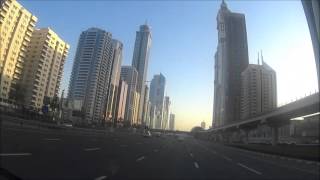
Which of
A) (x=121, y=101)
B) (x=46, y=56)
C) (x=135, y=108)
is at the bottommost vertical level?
(x=46, y=56)

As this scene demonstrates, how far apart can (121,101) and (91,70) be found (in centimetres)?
7338

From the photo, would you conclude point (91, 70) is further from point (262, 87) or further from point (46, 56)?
point (262, 87)

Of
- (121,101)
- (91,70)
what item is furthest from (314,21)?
(121,101)

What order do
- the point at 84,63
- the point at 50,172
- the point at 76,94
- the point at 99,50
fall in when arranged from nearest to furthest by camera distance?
the point at 50,172 < the point at 99,50 < the point at 84,63 < the point at 76,94

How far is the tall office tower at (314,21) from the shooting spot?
4.05 m

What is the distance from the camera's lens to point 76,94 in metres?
95.1

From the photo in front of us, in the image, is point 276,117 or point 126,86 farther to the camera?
point 126,86

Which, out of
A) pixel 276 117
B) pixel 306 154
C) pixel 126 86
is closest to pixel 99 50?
pixel 306 154

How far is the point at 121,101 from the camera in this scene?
137125mm

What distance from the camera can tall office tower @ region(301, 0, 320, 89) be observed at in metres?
4.05

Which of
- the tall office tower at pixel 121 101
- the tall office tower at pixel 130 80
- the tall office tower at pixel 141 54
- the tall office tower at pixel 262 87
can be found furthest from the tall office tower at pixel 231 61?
the tall office tower at pixel 121 101

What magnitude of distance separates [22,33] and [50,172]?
7497 mm

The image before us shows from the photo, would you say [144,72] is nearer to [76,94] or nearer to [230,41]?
[230,41]

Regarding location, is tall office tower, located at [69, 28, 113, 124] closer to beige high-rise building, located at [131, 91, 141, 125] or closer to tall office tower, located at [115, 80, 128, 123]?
tall office tower, located at [115, 80, 128, 123]
